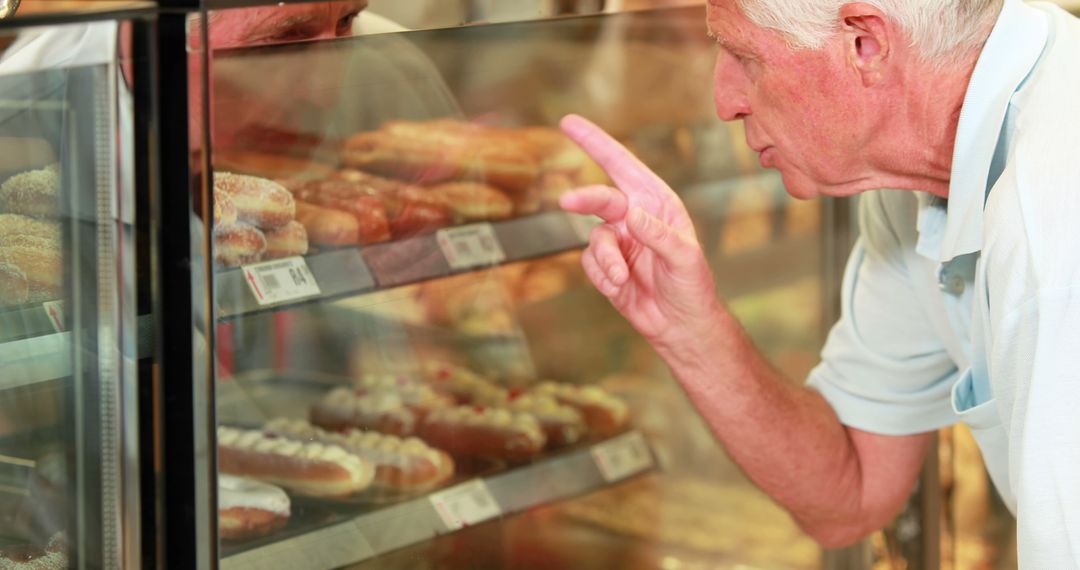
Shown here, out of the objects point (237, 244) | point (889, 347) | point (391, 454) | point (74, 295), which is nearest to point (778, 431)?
point (889, 347)

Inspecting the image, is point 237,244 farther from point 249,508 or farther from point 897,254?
point 897,254

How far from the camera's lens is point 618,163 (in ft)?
4.45

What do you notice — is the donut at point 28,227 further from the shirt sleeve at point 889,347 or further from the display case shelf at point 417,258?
the shirt sleeve at point 889,347

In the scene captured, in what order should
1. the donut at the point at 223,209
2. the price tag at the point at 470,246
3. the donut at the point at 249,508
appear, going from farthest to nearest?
the price tag at the point at 470,246 → the donut at the point at 249,508 → the donut at the point at 223,209

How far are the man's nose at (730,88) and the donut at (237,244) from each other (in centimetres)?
56

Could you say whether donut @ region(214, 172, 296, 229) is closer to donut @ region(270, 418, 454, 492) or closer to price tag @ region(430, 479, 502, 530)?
donut @ region(270, 418, 454, 492)

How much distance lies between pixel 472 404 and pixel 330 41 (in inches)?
28.0

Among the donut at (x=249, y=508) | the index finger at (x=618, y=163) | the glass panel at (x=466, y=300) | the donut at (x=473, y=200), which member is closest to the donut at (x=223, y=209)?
the glass panel at (x=466, y=300)

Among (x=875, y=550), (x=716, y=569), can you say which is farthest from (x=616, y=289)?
(x=875, y=550)

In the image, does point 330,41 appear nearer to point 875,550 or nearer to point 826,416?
point 826,416

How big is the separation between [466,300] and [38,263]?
841 millimetres

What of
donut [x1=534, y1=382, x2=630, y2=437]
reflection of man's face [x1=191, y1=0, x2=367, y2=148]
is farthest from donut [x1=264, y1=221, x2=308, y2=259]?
donut [x1=534, y1=382, x2=630, y2=437]

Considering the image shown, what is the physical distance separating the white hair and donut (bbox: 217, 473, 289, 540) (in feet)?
2.67

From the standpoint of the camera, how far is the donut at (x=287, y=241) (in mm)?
1330
